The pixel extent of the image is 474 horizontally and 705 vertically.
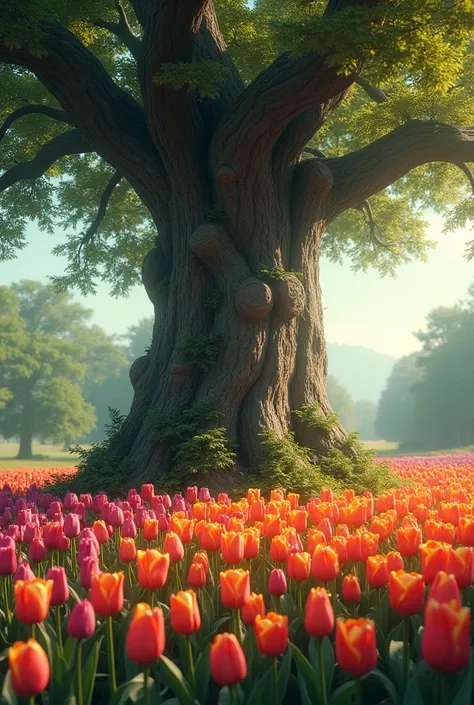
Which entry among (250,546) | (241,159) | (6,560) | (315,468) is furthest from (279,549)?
(241,159)

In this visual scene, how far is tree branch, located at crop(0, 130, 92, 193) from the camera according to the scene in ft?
43.0

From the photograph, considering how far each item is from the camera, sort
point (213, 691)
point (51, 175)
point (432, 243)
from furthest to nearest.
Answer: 1. point (432, 243)
2. point (51, 175)
3. point (213, 691)

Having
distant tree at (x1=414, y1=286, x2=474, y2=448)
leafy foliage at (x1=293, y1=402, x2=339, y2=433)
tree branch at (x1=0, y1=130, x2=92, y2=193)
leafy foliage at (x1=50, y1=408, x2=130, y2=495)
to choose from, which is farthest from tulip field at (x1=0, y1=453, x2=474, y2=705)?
distant tree at (x1=414, y1=286, x2=474, y2=448)

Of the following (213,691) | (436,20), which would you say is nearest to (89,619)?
(213,691)

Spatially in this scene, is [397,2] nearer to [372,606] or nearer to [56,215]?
[372,606]

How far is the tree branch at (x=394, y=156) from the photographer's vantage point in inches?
417

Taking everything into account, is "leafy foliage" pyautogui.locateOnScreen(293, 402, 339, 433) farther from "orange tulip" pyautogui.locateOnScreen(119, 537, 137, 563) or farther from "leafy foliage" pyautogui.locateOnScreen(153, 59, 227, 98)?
"orange tulip" pyautogui.locateOnScreen(119, 537, 137, 563)

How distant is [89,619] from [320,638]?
0.90 meters

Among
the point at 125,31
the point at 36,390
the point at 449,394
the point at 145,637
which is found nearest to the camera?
the point at 145,637

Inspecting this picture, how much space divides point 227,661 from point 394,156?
10.1 metres

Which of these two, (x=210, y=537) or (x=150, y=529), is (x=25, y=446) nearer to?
(x=150, y=529)

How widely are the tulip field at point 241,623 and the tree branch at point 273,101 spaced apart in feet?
19.0

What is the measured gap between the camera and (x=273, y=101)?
8492mm

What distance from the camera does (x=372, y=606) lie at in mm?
3572
